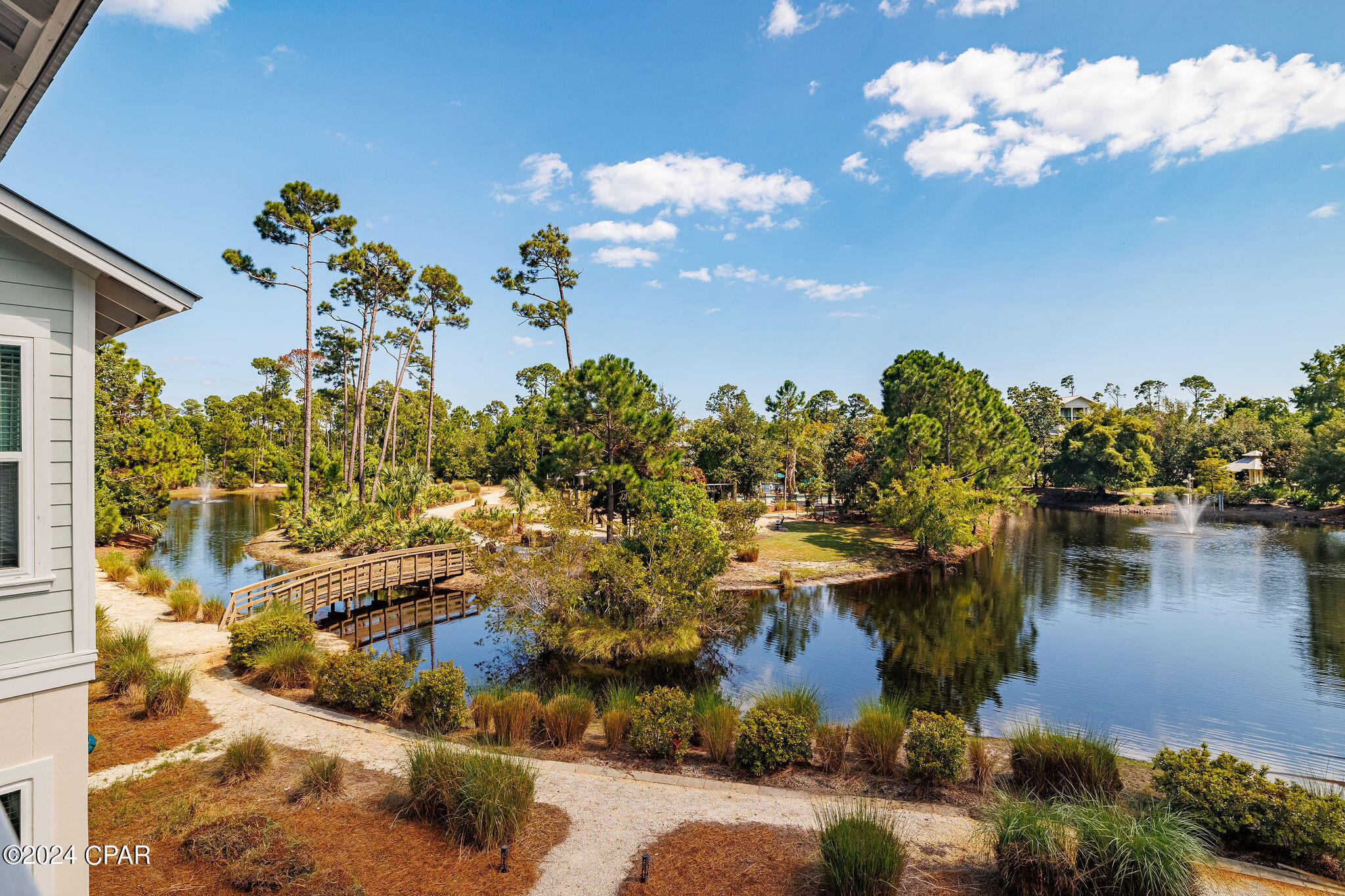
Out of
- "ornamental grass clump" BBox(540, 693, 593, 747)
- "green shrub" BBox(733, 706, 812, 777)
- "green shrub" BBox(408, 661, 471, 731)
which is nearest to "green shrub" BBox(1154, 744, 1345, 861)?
"green shrub" BBox(733, 706, 812, 777)

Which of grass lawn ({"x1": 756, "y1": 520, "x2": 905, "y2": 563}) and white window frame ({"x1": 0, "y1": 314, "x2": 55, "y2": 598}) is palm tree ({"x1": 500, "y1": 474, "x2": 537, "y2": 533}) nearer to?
grass lawn ({"x1": 756, "y1": 520, "x2": 905, "y2": 563})

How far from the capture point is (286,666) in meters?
10.7

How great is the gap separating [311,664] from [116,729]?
270cm

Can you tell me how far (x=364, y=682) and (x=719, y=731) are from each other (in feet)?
17.4

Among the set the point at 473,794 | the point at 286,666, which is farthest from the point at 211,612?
the point at 473,794

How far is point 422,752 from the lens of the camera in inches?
262

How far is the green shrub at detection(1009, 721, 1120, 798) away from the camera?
745 centimetres

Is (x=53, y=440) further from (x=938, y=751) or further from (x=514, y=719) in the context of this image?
(x=938, y=751)

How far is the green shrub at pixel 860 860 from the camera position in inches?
204

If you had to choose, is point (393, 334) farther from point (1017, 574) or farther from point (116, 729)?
point (1017, 574)

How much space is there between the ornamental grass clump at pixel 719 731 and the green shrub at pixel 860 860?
2972 mm

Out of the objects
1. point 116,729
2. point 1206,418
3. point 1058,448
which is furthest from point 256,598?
point 1206,418

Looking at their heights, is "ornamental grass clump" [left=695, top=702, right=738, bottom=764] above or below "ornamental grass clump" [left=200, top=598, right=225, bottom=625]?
below

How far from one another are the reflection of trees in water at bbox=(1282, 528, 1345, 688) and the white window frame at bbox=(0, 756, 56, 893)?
1969 cm
